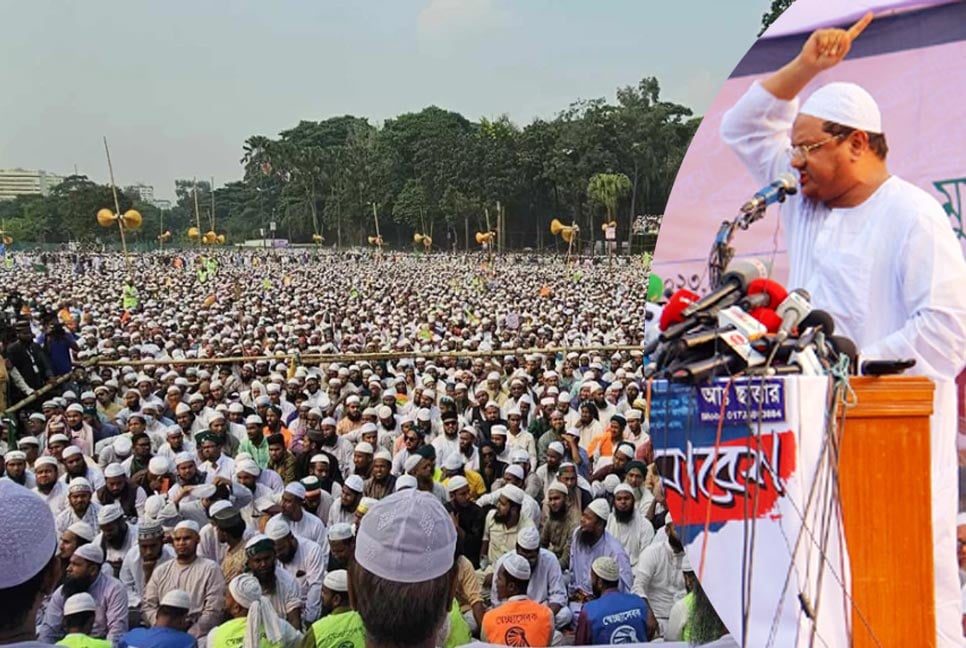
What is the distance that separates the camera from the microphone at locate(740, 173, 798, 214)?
6.45 ft

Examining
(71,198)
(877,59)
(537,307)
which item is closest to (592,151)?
(537,307)

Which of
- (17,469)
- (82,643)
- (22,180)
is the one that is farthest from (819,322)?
(22,180)

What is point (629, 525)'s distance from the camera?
5.37 metres

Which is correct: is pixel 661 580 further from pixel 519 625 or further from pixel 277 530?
pixel 277 530

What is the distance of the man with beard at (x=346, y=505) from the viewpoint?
5.53m

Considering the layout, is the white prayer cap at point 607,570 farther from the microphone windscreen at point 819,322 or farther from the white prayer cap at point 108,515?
the white prayer cap at point 108,515

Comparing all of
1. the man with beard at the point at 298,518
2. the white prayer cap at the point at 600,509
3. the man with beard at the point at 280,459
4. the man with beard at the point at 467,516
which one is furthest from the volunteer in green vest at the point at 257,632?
the man with beard at the point at 280,459

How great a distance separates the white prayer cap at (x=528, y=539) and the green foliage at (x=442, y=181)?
22.2m

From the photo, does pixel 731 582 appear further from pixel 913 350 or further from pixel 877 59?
pixel 877 59

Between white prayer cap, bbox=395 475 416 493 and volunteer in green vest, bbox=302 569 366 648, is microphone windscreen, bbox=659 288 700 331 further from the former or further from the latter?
white prayer cap, bbox=395 475 416 493

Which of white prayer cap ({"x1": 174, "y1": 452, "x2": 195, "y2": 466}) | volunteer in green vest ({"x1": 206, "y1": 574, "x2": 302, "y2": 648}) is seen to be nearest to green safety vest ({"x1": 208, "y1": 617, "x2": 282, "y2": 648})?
volunteer in green vest ({"x1": 206, "y1": 574, "x2": 302, "y2": 648})

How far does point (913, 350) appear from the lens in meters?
1.75

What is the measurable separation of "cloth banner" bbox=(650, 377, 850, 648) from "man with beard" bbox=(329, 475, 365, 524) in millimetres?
4137

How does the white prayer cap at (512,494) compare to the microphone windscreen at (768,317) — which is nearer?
the microphone windscreen at (768,317)
